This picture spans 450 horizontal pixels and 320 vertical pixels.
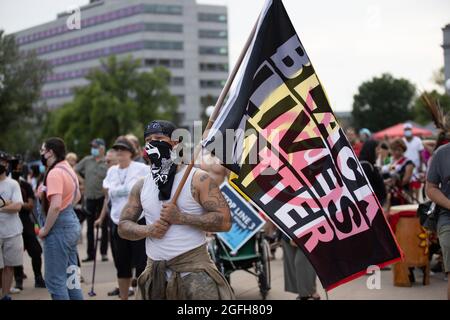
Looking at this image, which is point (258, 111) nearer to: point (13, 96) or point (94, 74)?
point (13, 96)

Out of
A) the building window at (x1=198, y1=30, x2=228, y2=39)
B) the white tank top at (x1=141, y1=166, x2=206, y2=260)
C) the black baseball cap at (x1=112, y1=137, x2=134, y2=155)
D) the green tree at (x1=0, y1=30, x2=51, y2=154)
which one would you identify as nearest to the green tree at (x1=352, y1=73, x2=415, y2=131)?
the building window at (x1=198, y1=30, x2=228, y2=39)

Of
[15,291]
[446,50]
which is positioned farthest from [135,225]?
[15,291]

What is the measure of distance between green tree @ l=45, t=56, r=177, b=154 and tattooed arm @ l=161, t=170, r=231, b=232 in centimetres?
6715

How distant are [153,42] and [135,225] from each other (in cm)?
10810

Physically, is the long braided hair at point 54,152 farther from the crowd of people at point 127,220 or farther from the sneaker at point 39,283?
the sneaker at point 39,283

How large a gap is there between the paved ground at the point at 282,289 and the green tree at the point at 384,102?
69.7 metres

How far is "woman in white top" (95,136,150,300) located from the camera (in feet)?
24.2

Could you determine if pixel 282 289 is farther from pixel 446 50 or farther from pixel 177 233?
pixel 177 233

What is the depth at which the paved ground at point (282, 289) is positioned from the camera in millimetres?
7845

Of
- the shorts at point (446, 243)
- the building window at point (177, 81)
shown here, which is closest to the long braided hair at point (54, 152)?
the shorts at point (446, 243)

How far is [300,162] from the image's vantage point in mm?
4441

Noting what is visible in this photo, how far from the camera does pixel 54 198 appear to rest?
20.5 feet
